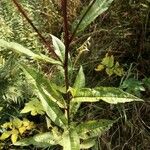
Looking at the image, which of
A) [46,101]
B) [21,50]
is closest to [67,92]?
[46,101]

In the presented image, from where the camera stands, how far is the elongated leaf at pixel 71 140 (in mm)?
1286

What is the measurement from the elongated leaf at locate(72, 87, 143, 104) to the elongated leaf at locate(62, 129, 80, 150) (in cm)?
16

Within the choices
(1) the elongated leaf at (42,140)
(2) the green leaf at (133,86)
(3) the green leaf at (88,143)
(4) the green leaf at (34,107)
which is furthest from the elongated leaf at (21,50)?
(2) the green leaf at (133,86)

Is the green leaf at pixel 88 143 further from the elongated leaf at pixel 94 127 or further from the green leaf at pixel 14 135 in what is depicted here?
the green leaf at pixel 14 135

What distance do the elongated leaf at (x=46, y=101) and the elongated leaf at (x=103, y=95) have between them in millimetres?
101

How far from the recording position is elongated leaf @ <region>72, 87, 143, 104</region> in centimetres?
118

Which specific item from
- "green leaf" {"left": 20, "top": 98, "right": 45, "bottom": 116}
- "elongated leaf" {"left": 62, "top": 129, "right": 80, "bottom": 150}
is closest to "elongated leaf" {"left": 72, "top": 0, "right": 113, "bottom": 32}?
"elongated leaf" {"left": 62, "top": 129, "right": 80, "bottom": 150}

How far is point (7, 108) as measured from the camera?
1.99 m

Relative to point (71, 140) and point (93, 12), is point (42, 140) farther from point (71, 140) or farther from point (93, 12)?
point (93, 12)

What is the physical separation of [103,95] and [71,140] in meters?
0.23

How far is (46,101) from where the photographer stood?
1.28 metres

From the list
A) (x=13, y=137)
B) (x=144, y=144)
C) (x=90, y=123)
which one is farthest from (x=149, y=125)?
(x=13, y=137)

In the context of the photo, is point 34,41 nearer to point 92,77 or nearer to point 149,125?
point 92,77

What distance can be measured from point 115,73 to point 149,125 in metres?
0.34
